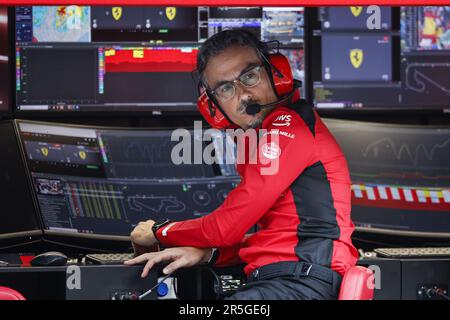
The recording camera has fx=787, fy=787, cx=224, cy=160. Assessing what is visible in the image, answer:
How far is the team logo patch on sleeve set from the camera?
213cm

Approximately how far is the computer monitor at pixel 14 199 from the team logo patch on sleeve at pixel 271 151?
53.6 inches

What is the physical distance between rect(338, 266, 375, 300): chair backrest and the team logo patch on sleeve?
14.7 inches

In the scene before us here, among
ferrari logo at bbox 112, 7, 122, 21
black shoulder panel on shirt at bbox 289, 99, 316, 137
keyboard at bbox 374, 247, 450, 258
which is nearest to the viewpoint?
black shoulder panel on shirt at bbox 289, 99, 316, 137

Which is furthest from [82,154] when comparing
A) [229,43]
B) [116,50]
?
[229,43]

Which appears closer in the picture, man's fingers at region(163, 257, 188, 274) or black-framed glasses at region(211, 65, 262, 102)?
man's fingers at region(163, 257, 188, 274)

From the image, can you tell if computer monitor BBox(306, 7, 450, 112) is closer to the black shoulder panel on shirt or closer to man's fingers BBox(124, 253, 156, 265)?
the black shoulder panel on shirt

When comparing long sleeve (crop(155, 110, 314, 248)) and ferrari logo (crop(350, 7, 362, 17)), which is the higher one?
ferrari logo (crop(350, 7, 362, 17))

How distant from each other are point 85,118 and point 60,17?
43 centimetres

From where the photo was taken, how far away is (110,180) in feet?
10.4

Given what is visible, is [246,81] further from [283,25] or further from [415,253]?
[283,25]

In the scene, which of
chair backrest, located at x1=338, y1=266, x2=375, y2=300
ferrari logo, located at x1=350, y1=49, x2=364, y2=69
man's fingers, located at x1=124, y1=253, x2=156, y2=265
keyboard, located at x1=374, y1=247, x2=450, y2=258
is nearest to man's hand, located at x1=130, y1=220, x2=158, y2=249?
man's fingers, located at x1=124, y1=253, x2=156, y2=265

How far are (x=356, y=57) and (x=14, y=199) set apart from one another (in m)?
1.53

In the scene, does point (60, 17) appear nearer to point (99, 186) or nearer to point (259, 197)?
point (99, 186)
